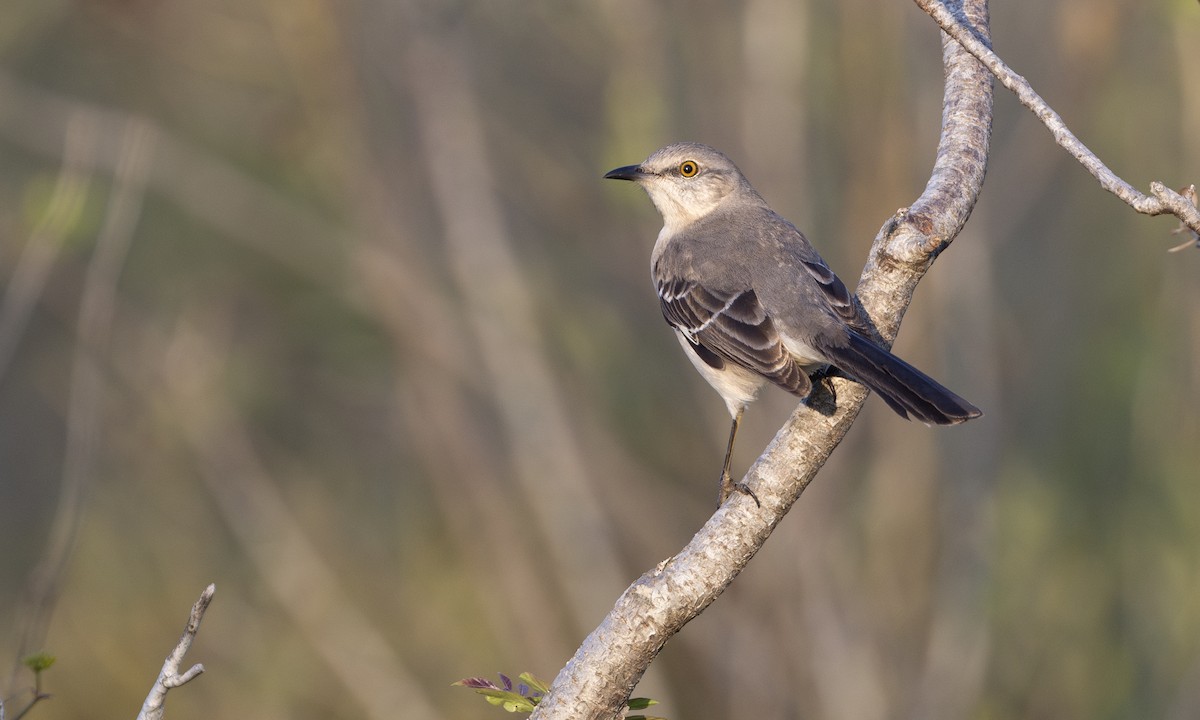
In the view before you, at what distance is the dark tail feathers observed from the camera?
11.9ft

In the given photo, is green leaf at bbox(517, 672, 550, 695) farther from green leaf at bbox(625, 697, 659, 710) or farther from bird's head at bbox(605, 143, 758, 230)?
bird's head at bbox(605, 143, 758, 230)

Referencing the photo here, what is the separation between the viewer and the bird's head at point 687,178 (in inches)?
221

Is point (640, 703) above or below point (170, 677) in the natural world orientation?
above

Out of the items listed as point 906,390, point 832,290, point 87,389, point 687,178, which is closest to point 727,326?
point 832,290

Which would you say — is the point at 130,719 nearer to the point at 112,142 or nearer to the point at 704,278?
the point at 112,142

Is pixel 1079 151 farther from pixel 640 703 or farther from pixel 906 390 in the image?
pixel 640 703

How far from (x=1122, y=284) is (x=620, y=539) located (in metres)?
3.87

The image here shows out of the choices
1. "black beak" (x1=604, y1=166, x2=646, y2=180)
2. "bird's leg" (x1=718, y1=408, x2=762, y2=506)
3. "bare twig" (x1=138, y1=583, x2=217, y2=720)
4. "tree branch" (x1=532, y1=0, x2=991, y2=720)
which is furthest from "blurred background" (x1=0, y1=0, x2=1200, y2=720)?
"bare twig" (x1=138, y1=583, x2=217, y2=720)

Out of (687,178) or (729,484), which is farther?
(687,178)

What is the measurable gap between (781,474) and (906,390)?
0.88 m

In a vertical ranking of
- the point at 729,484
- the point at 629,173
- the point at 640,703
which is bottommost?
the point at 640,703

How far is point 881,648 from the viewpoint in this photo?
755cm

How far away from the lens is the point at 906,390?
366cm

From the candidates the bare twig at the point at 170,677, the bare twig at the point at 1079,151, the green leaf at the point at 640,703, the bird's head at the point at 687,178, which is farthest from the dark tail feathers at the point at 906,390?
the bare twig at the point at 170,677
